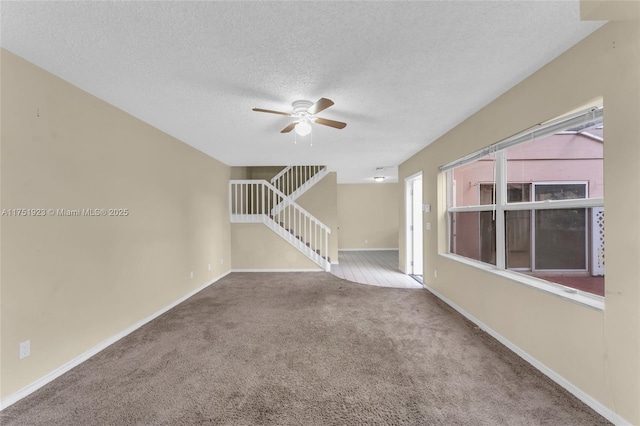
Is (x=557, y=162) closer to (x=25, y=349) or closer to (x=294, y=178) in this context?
(x=25, y=349)

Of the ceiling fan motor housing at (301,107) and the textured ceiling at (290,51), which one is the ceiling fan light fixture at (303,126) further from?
the textured ceiling at (290,51)

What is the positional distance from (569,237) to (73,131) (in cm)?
450

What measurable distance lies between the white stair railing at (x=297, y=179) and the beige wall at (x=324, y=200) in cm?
16

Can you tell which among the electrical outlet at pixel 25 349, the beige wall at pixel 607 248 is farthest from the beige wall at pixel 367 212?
the electrical outlet at pixel 25 349

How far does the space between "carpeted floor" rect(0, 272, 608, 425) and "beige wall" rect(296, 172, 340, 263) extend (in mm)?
3735

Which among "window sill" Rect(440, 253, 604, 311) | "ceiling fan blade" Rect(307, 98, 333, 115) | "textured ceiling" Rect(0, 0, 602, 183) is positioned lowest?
"window sill" Rect(440, 253, 604, 311)

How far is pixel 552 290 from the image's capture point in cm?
204

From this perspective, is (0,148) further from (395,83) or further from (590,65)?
(590,65)

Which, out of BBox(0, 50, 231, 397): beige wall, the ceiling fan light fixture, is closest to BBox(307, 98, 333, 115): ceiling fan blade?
the ceiling fan light fixture

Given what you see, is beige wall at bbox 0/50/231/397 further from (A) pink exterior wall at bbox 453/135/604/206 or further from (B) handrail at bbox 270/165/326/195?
(A) pink exterior wall at bbox 453/135/604/206

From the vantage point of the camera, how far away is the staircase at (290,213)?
19.8ft

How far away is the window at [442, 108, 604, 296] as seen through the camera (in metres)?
1.90

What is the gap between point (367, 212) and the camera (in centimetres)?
965

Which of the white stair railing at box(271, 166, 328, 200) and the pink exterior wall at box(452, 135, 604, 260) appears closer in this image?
the pink exterior wall at box(452, 135, 604, 260)
